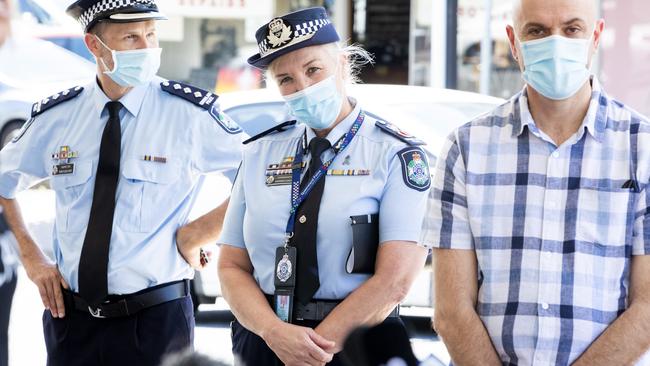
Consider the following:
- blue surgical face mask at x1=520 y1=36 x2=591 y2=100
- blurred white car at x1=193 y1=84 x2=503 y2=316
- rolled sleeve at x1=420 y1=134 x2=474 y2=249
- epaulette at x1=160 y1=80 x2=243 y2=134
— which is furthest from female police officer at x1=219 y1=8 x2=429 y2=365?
blurred white car at x1=193 y1=84 x2=503 y2=316

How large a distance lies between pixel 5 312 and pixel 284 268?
768 mm

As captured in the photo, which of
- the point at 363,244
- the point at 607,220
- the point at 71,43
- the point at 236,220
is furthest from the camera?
the point at 71,43

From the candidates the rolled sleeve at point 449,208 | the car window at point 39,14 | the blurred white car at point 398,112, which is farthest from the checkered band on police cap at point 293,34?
the car window at point 39,14

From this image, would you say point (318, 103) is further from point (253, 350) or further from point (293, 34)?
point (253, 350)

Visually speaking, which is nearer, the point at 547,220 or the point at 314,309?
the point at 547,220

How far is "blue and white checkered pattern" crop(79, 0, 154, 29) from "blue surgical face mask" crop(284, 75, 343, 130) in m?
0.65

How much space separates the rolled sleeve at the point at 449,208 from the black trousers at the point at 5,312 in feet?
2.78

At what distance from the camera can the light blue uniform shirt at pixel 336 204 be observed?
2.44 m

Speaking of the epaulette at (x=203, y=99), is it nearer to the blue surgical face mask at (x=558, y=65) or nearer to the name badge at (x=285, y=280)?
the name badge at (x=285, y=280)

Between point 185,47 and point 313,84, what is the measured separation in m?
8.15

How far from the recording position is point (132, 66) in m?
2.97

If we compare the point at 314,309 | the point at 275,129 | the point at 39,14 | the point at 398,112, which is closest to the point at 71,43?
the point at 39,14

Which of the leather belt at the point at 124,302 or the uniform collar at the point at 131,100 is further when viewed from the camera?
the uniform collar at the point at 131,100

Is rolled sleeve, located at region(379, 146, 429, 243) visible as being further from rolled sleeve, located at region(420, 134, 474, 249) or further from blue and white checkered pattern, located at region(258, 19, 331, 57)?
blue and white checkered pattern, located at region(258, 19, 331, 57)
